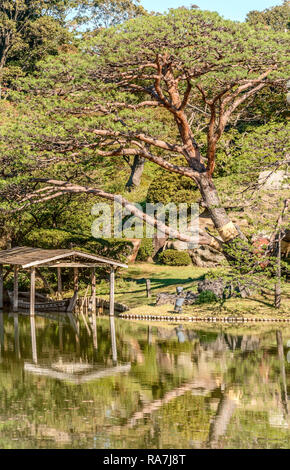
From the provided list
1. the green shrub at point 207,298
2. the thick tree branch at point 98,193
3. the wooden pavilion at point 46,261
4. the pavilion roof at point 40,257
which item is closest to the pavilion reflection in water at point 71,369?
the pavilion roof at point 40,257

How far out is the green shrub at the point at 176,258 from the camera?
35.3 meters

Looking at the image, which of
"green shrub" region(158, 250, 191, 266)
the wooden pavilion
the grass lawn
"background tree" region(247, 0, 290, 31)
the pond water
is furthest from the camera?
"background tree" region(247, 0, 290, 31)

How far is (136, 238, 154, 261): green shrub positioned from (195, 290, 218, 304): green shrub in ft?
33.0

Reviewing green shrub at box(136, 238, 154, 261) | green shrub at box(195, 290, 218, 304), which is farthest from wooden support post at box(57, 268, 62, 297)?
green shrub at box(136, 238, 154, 261)

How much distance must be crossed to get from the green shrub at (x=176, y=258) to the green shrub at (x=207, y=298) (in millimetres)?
7879

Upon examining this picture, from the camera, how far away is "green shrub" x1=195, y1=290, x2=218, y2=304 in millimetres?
27250

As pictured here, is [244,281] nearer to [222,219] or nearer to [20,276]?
[222,219]

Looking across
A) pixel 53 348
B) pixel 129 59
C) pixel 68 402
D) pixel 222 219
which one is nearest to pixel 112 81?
pixel 129 59

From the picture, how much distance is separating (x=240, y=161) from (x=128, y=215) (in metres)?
15.0

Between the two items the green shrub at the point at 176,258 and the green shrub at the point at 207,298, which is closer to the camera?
the green shrub at the point at 207,298

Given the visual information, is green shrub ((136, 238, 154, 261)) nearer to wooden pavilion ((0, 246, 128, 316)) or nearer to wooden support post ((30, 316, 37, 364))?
wooden pavilion ((0, 246, 128, 316))

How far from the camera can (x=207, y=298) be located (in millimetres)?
27328

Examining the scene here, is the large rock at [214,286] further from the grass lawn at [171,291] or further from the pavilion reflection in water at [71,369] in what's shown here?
the pavilion reflection in water at [71,369]

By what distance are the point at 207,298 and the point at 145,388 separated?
43.9 ft
